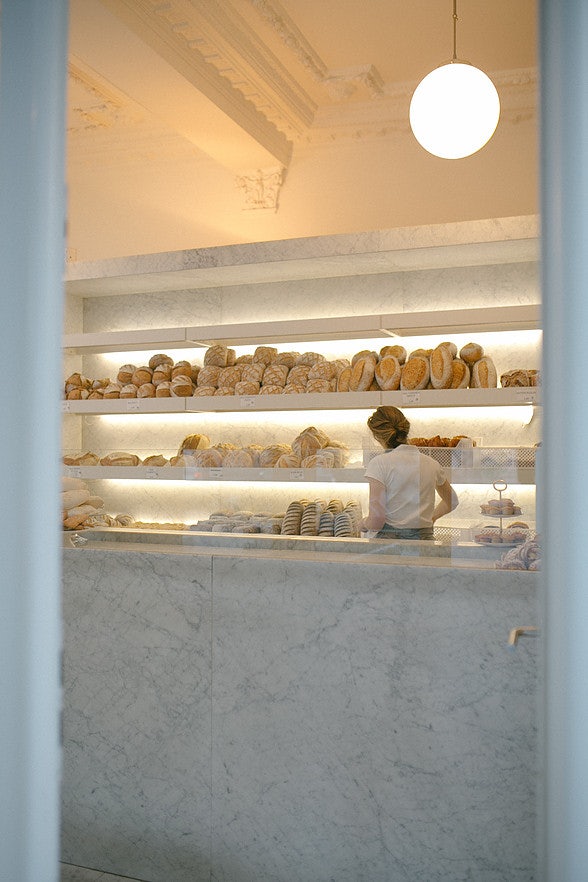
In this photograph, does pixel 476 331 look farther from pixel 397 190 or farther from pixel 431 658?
pixel 397 190

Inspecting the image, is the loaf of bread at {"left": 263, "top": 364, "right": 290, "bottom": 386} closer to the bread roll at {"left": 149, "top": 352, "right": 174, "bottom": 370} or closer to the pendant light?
the bread roll at {"left": 149, "top": 352, "right": 174, "bottom": 370}

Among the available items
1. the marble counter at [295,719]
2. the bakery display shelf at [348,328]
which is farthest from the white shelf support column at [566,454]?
the bakery display shelf at [348,328]

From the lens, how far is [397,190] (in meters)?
5.02

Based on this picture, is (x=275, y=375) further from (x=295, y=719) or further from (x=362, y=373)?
(x=295, y=719)

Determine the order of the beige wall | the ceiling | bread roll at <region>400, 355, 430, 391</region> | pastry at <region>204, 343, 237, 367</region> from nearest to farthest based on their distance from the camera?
bread roll at <region>400, 355, 430, 391</region> → pastry at <region>204, 343, 237, 367</region> → the ceiling → the beige wall

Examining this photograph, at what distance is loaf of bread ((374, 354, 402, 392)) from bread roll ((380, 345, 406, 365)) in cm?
1

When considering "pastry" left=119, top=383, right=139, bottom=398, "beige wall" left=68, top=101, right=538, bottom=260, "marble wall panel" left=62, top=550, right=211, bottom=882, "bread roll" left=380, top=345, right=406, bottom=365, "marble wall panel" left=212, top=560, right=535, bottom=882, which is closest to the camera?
"marble wall panel" left=212, top=560, right=535, bottom=882

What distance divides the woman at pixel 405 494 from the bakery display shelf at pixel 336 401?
44cm

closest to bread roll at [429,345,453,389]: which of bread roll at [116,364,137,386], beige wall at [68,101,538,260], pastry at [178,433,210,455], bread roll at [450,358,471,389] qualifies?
bread roll at [450,358,471,389]

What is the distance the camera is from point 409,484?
2.36 m

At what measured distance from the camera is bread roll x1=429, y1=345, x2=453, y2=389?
3.04 meters

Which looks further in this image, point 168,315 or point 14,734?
point 168,315

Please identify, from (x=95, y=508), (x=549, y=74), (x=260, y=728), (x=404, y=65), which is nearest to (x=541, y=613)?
(x=549, y=74)

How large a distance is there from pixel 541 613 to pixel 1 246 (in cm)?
53
